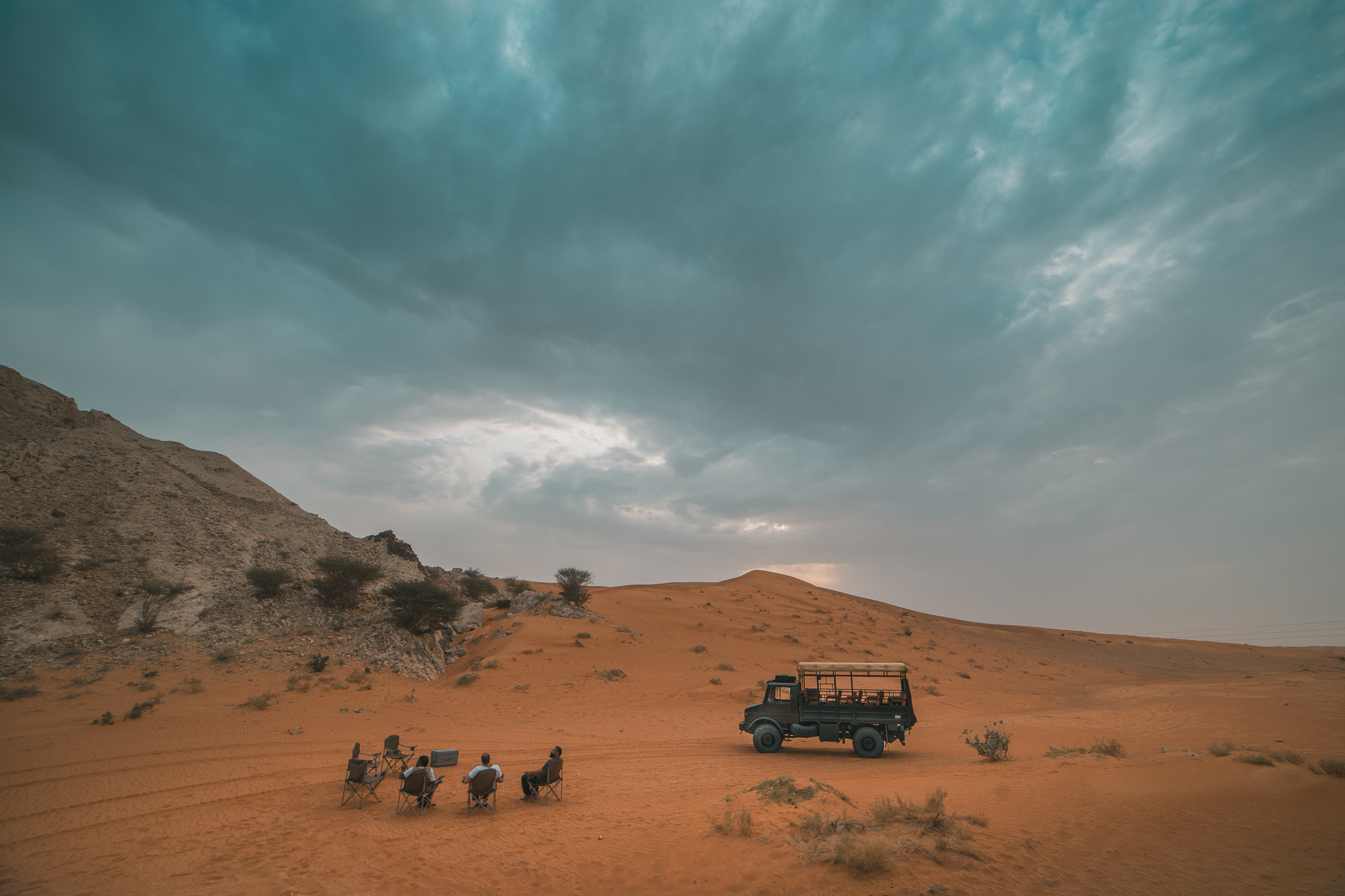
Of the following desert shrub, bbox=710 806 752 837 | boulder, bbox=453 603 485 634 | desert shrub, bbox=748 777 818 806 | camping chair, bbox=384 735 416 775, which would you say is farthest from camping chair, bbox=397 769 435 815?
boulder, bbox=453 603 485 634

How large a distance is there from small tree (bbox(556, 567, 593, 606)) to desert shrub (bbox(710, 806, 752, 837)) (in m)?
34.9

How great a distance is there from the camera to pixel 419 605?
2867 cm

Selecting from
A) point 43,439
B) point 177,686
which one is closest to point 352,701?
point 177,686

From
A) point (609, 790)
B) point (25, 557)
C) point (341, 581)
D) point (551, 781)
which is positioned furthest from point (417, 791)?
point (25, 557)

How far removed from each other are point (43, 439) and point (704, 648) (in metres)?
43.4

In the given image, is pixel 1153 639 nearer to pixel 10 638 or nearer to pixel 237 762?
pixel 237 762

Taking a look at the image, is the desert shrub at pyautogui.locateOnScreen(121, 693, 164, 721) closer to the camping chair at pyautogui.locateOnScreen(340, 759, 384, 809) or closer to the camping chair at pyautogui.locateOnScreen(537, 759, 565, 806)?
the camping chair at pyautogui.locateOnScreen(340, 759, 384, 809)

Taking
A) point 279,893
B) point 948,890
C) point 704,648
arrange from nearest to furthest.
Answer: point 948,890, point 279,893, point 704,648

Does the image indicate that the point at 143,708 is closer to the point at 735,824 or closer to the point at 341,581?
the point at 341,581

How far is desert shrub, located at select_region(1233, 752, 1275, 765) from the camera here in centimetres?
1060

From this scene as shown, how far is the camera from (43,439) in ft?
108

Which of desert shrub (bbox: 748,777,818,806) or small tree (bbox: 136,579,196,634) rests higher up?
small tree (bbox: 136,579,196,634)

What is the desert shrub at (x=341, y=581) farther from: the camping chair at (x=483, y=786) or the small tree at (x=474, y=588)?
the camping chair at (x=483, y=786)

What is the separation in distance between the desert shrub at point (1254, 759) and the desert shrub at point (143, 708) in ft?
95.2
